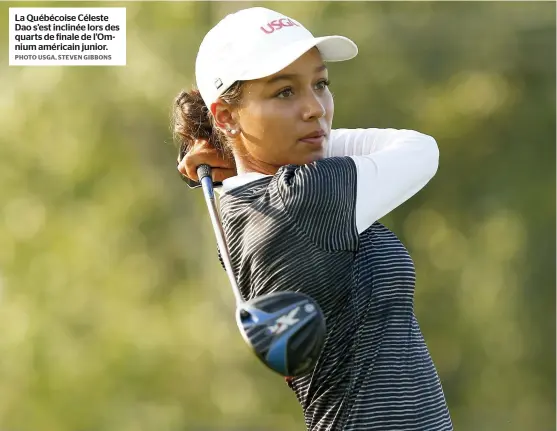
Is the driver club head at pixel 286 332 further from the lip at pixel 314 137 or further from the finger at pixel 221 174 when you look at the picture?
the finger at pixel 221 174

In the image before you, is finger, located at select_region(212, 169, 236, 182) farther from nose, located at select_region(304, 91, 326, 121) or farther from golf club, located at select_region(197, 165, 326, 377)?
golf club, located at select_region(197, 165, 326, 377)

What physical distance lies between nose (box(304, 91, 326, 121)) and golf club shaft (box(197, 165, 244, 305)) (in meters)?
0.19

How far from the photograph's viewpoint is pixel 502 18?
12.3ft

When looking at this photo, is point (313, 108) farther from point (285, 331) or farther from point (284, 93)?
point (285, 331)

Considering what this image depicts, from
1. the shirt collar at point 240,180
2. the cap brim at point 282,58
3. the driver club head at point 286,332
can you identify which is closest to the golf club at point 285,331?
the driver club head at point 286,332

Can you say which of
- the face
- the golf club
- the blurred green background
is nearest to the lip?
the face

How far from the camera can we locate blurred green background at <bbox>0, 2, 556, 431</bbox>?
3705 mm

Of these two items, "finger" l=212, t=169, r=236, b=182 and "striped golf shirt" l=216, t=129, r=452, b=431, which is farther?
"finger" l=212, t=169, r=236, b=182

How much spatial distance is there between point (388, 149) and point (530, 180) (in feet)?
8.55

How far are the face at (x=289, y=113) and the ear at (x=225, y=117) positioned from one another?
0.05ft

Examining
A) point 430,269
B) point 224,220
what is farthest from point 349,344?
point 430,269

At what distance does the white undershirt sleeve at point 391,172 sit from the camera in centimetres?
121

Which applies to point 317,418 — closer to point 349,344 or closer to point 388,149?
point 349,344

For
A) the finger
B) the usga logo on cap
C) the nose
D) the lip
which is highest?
the usga logo on cap
